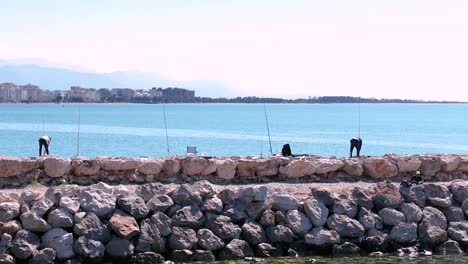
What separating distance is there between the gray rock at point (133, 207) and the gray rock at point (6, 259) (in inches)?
84.9

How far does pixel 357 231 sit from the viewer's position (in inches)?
619

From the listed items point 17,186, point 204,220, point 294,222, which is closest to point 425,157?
point 294,222

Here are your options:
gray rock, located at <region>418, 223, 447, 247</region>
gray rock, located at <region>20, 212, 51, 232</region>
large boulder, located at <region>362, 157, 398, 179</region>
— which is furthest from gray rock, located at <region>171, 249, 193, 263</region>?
large boulder, located at <region>362, 157, 398, 179</region>

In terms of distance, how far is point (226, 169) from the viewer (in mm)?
17109

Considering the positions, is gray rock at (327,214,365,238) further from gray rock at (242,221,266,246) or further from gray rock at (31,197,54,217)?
gray rock at (31,197,54,217)

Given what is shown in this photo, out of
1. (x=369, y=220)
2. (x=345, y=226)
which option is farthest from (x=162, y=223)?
(x=369, y=220)

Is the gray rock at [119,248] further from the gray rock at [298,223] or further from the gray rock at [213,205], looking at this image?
the gray rock at [298,223]

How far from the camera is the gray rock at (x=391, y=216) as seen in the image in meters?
16.1

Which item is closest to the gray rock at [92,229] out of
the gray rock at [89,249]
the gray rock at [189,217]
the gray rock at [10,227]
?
the gray rock at [89,249]

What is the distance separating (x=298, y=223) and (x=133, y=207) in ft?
10.7

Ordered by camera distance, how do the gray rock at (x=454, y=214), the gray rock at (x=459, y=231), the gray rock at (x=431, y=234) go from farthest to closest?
the gray rock at (x=454, y=214) < the gray rock at (x=459, y=231) < the gray rock at (x=431, y=234)

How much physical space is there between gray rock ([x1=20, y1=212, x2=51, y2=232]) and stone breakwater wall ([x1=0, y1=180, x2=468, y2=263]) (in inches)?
0.7

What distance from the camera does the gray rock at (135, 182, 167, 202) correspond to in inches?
596

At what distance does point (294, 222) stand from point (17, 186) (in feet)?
18.6
